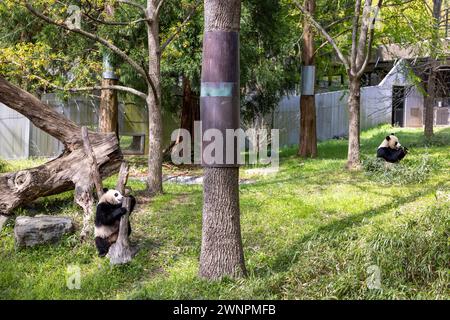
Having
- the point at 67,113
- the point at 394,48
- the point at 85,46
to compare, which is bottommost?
the point at 67,113

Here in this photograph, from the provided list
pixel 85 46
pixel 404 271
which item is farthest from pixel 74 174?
pixel 85 46

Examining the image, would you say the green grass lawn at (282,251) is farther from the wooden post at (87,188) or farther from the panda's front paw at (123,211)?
the panda's front paw at (123,211)

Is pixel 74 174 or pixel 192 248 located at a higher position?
pixel 74 174

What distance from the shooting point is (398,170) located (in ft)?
34.2

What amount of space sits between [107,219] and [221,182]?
5.65 feet

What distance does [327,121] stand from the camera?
23.8 m

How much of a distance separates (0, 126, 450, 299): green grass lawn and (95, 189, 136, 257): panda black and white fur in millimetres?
253

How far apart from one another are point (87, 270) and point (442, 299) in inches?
148

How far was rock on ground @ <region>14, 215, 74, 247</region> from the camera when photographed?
6.72m

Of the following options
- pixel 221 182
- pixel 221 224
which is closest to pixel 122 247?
pixel 221 224

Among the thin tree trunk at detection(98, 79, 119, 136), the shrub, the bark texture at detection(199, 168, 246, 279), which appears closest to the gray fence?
the thin tree trunk at detection(98, 79, 119, 136)

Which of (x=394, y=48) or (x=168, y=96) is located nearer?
(x=168, y=96)

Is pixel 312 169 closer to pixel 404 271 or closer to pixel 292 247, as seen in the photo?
pixel 292 247

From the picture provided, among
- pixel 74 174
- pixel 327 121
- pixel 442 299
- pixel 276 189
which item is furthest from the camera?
pixel 327 121
